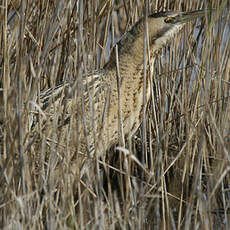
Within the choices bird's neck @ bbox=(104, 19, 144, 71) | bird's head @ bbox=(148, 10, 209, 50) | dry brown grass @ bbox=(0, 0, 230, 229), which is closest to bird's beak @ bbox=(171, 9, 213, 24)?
bird's head @ bbox=(148, 10, 209, 50)

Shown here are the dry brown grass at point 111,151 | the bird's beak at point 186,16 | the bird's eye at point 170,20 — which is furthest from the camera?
the bird's eye at point 170,20

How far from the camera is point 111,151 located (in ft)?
13.6

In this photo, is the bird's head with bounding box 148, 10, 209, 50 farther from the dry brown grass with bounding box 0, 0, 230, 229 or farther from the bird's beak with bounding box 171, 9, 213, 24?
the dry brown grass with bounding box 0, 0, 230, 229

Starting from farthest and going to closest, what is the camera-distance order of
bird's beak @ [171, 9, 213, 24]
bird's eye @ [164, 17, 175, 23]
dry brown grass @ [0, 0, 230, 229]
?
bird's eye @ [164, 17, 175, 23]
bird's beak @ [171, 9, 213, 24]
dry brown grass @ [0, 0, 230, 229]

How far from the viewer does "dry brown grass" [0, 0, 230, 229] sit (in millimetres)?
2607

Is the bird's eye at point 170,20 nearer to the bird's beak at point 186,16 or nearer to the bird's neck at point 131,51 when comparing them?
the bird's beak at point 186,16

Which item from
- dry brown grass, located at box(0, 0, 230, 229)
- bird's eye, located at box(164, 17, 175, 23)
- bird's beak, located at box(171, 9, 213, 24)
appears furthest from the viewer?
bird's eye, located at box(164, 17, 175, 23)

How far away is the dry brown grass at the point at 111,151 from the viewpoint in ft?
8.55

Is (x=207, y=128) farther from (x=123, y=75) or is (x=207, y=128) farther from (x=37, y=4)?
(x=37, y=4)

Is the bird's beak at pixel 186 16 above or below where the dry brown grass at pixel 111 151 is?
above

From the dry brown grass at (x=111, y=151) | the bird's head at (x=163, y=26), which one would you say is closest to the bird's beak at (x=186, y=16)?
the bird's head at (x=163, y=26)

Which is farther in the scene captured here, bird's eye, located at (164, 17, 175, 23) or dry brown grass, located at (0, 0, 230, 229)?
bird's eye, located at (164, 17, 175, 23)

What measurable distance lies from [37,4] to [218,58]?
43.8 inches

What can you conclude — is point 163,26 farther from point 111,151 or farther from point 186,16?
point 111,151
